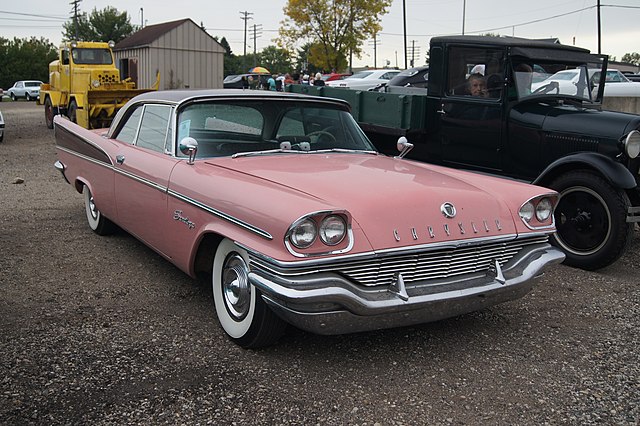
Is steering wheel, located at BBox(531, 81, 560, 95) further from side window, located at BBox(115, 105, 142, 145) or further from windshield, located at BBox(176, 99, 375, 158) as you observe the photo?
side window, located at BBox(115, 105, 142, 145)

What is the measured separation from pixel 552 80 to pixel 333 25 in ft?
106

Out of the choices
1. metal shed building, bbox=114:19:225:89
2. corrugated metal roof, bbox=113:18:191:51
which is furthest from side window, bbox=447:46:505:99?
corrugated metal roof, bbox=113:18:191:51

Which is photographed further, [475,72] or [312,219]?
[475,72]

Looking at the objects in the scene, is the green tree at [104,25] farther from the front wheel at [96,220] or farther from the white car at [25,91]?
the front wheel at [96,220]

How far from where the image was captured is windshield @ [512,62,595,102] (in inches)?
242

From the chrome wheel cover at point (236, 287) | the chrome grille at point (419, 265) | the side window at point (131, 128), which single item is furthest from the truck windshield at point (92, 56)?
the chrome grille at point (419, 265)

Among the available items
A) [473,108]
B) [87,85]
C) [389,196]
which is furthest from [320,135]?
[87,85]

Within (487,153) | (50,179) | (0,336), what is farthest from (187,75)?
(0,336)

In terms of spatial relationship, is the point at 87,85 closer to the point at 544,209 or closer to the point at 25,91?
the point at 544,209

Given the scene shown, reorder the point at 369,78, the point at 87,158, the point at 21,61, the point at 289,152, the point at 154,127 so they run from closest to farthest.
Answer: the point at 289,152 → the point at 154,127 → the point at 87,158 → the point at 369,78 → the point at 21,61

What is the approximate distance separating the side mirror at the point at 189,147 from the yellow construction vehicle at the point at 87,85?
38.4 ft

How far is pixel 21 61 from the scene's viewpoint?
49656mm

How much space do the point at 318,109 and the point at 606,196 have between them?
2530mm

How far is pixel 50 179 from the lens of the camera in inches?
377
